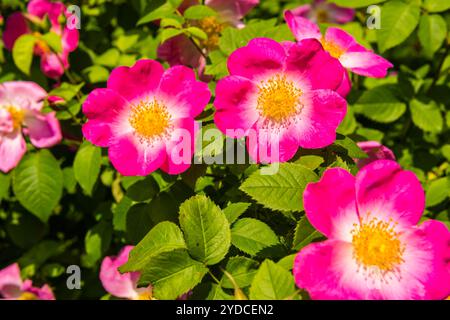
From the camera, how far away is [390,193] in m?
1.04

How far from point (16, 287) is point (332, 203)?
1.40m

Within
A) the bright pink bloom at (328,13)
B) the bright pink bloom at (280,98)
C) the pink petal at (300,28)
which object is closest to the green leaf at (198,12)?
the pink petal at (300,28)

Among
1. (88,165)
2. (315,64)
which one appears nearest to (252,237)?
(315,64)

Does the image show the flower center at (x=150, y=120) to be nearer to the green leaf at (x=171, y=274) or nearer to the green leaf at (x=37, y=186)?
the green leaf at (x=171, y=274)

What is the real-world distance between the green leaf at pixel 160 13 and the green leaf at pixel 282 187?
2.24 feet

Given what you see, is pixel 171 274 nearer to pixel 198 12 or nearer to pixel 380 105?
pixel 198 12

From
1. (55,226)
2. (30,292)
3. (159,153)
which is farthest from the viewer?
(55,226)

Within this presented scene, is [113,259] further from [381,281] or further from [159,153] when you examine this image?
[381,281]

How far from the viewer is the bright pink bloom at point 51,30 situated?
6.46 feet

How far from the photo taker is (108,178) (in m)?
1.97

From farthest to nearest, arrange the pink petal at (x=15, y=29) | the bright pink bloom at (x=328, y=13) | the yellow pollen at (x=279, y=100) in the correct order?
the bright pink bloom at (x=328, y=13) → the pink petal at (x=15, y=29) → the yellow pollen at (x=279, y=100)

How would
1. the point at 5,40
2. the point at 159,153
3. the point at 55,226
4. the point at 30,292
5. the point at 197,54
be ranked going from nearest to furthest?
the point at 159,153 < the point at 197,54 < the point at 30,292 < the point at 5,40 < the point at 55,226

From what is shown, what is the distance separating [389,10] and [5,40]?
1415 millimetres
